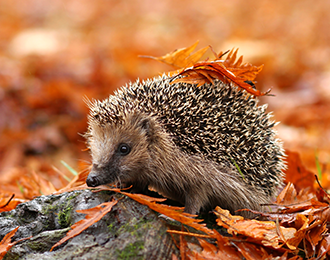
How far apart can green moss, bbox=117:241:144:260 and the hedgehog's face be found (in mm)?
1209

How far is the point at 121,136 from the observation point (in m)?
4.90

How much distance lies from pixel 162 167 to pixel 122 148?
597 mm

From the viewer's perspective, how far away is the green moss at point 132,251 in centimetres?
358

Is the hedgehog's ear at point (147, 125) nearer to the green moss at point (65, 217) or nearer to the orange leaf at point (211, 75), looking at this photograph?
the orange leaf at point (211, 75)

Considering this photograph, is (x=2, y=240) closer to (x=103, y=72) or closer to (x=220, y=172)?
(x=220, y=172)

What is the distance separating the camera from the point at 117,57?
50.2ft

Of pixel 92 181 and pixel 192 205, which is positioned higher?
pixel 92 181

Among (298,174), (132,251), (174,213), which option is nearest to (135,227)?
(132,251)

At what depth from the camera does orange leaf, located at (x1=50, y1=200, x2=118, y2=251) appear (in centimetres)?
368

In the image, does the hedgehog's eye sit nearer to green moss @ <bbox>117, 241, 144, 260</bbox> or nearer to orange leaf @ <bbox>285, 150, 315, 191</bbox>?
green moss @ <bbox>117, 241, 144, 260</bbox>

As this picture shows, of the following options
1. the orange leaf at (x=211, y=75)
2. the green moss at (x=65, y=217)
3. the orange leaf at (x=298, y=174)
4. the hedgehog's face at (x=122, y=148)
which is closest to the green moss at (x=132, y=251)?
the green moss at (x=65, y=217)

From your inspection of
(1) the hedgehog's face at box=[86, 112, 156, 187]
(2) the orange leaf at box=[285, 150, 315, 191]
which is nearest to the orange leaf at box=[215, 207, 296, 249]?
(1) the hedgehog's face at box=[86, 112, 156, 187]

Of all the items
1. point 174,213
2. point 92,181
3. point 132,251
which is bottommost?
point 132,251

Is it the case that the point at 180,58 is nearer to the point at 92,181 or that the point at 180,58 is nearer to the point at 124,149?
the point at 124,149
